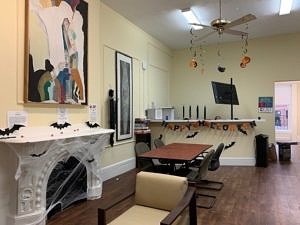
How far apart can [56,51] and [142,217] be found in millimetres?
2417

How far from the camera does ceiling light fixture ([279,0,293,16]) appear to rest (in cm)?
507

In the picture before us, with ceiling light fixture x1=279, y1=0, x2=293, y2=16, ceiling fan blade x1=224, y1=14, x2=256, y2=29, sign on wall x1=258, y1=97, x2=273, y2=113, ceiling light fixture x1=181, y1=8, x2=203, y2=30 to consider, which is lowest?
sign on wall x1=258, y1=97, x2=273, y2=113

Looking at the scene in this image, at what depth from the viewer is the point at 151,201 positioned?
247cm

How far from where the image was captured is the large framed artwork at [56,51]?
3.12 m

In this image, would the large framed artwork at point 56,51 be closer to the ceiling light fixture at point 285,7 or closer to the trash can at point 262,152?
the ceiling light fixture at point 285,7

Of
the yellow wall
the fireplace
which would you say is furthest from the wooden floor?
the yellow wall

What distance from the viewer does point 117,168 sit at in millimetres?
5496

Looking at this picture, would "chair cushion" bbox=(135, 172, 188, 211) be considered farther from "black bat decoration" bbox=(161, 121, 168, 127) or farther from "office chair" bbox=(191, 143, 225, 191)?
"black bat decoration" bbox=(161, 121, 168, 127)

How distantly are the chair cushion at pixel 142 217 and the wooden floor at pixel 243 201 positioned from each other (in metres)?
1.04

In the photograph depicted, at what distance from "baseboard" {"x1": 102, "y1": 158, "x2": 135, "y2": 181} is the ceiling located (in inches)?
126

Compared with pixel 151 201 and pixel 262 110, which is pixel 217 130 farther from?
pixel 151 201

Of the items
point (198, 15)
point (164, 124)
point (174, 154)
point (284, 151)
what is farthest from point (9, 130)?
point (284, 151)

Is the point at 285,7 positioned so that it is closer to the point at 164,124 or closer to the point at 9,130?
the point at 164,124

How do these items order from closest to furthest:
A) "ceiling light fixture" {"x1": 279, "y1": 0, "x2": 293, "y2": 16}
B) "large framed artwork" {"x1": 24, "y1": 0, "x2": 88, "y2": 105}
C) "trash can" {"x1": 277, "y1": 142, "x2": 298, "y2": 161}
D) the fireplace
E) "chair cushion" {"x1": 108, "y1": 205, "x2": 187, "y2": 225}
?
"chair cushion" {"x1": 108, "y1": 205, "x2": 187, "y2": 225} < "large framed artwork" {"x1": 24, "y1": 0, "x2": 88, "y2": 105} < the fireplace < "ceiling light fixture" {"x1": 279, "y1": 0, "x2": 293, "y2": 16} < "trash can" {"x1": 277, "y1": 142, "x2": 298, "y2": 161}
